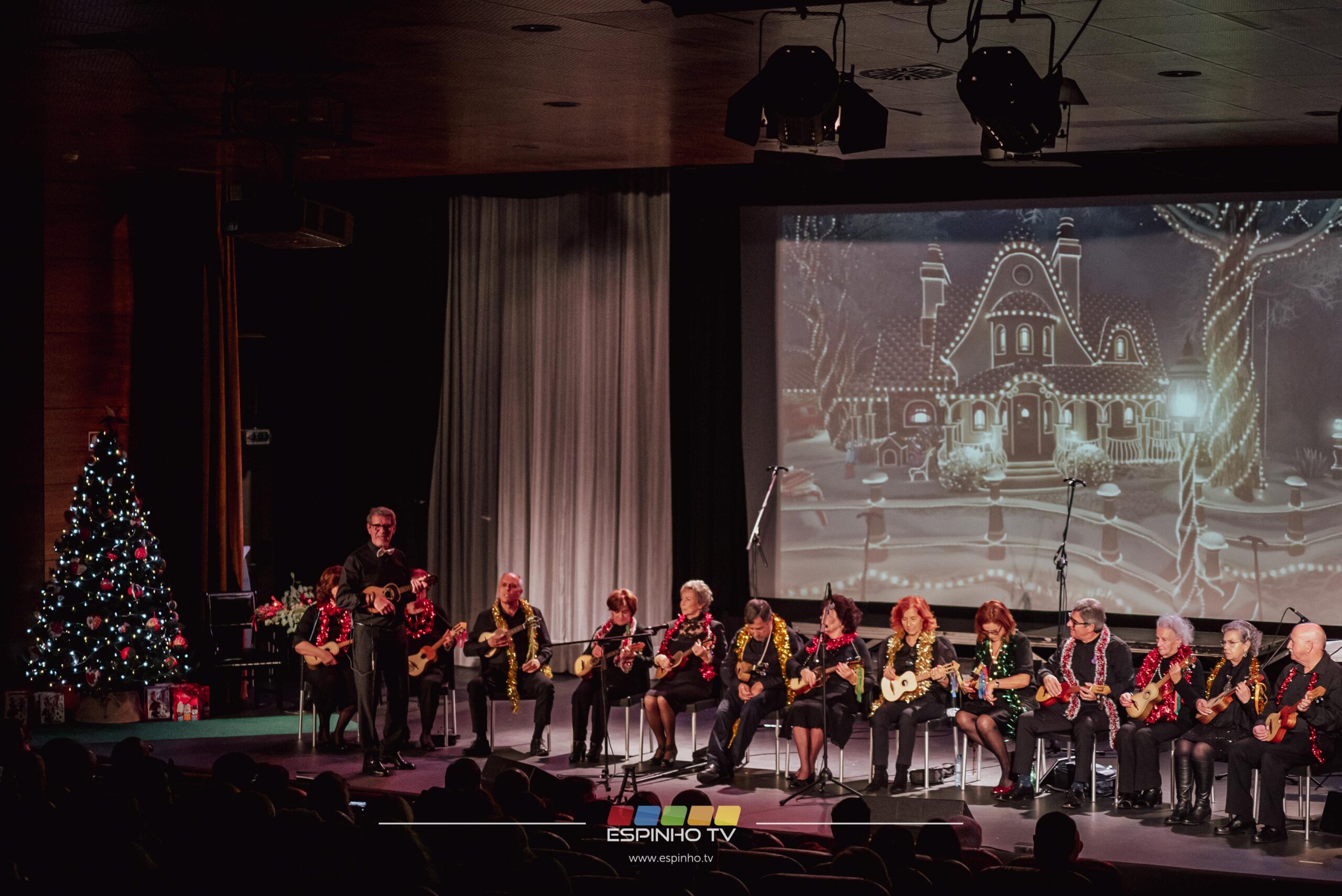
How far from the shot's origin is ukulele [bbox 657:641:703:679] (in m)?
8.86

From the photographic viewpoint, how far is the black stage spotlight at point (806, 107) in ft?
18.0

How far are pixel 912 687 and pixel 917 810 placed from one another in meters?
3.16

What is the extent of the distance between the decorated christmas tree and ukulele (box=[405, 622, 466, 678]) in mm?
2035

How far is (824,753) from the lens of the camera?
27.2ft

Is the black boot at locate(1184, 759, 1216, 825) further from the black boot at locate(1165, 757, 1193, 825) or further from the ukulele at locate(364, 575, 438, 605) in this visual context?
the ukulele at locate(364, 575, 438, 605)

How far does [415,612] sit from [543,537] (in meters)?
3.01

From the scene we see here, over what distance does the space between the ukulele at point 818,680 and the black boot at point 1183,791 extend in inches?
67.6

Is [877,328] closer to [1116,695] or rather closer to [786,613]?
[786,613]

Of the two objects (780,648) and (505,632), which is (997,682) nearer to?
(780,648)

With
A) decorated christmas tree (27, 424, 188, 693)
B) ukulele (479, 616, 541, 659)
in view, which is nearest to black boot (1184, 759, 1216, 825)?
ukulele (479, 616, 541, 659)

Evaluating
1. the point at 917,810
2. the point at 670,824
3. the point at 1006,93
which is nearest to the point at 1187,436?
the point at 1006,93

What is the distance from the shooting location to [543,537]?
12031 mm

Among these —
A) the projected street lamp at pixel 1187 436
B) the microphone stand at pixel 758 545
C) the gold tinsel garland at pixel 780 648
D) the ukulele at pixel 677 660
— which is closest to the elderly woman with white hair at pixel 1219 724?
the gold tinsel garland at pixel 780 648

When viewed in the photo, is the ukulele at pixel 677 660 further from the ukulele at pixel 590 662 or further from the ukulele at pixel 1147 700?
the ukulele at pixel 1147 700
